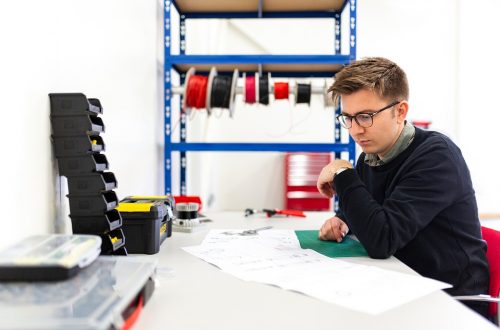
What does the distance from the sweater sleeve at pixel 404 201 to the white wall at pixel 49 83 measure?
2.05ft

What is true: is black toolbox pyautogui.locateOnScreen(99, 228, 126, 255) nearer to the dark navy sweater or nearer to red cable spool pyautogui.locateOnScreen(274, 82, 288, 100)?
the dark navy sweater

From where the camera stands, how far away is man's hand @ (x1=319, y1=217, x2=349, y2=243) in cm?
107

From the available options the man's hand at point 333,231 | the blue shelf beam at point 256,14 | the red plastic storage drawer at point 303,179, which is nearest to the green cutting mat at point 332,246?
the man's hand at point 333,231

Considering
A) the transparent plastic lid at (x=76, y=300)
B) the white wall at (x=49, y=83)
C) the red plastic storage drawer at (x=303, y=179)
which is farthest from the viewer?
the red plastic storage drawer at (x=303, y=179)

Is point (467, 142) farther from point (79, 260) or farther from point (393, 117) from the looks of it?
point (79, 260)

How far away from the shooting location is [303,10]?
2.09 m

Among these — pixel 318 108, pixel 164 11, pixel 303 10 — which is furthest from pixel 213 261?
pixel 318 108

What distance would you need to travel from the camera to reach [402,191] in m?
0.96

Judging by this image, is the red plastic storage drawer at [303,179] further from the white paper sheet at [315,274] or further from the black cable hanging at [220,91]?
the white paper sheet at [315,274]

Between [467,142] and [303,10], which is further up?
[303,10]

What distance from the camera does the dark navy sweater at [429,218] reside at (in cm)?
91

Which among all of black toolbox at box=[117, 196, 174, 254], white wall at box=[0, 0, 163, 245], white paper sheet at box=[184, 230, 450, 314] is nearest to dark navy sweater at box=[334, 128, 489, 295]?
white paper sheet at box=[184, 230, 450, 314]

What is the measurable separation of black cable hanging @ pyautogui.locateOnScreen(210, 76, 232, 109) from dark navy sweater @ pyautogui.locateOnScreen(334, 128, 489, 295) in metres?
0.86

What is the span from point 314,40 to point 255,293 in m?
3.55
